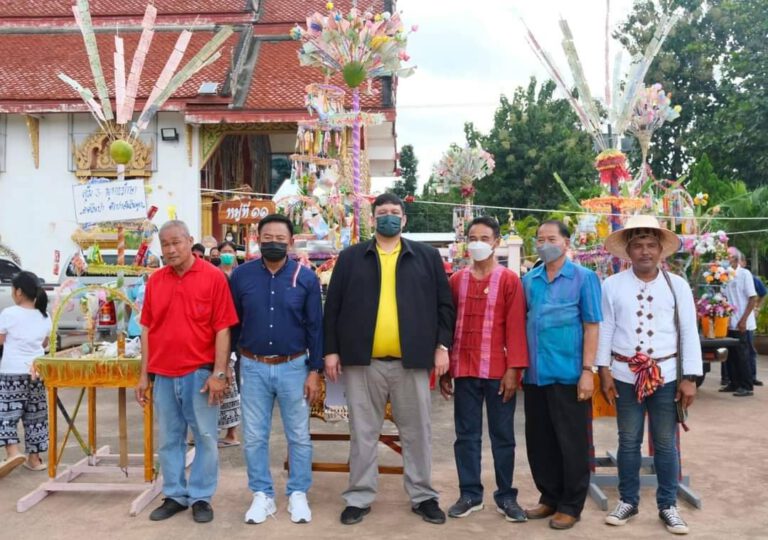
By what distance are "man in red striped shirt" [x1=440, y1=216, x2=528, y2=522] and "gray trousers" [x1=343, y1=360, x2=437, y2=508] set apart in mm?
209

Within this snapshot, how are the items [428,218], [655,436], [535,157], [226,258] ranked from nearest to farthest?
[655,436]
[226,258]
[535,157]
[428,218]

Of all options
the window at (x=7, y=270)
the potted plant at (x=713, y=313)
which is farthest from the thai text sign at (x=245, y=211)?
the potted plant at (x=713, y=313)

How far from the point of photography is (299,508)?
428 centimetres

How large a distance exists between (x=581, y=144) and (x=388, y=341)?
27.3 meters

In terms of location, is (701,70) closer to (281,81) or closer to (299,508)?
(281,81)

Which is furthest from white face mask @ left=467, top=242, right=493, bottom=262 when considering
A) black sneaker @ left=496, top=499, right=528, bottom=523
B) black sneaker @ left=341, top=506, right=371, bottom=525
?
black sneaker @ left=341, top=506, right=371, bottom=525

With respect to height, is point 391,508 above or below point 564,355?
below

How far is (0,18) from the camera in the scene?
18203 mm

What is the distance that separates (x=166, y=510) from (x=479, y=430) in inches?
74.5

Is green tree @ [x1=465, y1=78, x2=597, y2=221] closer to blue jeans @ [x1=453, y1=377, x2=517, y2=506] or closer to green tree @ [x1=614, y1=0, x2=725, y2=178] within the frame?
green tree @ [x1=614, y1=0, x2=725, y2=178]

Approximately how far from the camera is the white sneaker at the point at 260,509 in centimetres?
423

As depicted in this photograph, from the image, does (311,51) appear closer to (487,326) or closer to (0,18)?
(487,326)

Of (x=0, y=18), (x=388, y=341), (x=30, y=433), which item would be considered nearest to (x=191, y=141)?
(x=0, y=18)

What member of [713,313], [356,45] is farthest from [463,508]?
[713,313]
